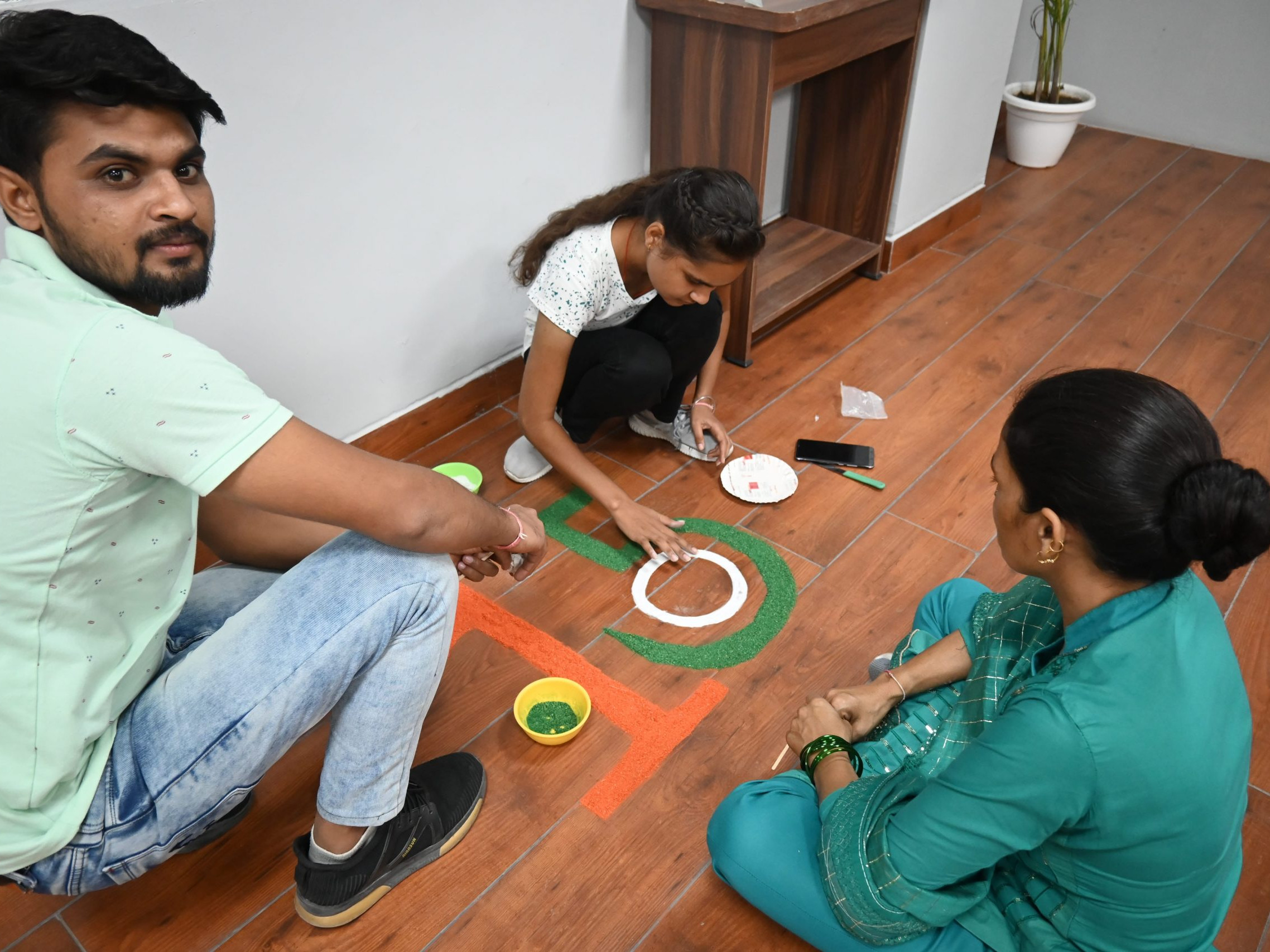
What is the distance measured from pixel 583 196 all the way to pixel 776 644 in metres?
1.30

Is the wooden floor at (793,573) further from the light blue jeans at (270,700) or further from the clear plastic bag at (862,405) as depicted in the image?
the light blue jeans at (270,700)

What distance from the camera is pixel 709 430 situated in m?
2.30

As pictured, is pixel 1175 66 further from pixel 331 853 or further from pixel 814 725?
pixel 331 853

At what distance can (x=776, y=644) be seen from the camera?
5.90ft

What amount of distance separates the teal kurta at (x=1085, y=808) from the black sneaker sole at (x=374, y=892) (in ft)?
1.95

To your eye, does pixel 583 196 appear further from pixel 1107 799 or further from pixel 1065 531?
pixel 1107 799

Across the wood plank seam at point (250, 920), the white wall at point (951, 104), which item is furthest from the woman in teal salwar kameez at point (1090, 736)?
the white wall at point (951, 104)

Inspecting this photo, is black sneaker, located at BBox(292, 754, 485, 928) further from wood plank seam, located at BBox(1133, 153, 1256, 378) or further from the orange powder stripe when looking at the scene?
wood plank seam, located at BBox(1133, 153, 1256, 378)

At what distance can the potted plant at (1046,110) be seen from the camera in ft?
12.3

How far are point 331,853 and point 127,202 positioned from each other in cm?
89

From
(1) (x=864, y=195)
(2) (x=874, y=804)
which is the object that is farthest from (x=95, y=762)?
(1) (x=864, y=195)

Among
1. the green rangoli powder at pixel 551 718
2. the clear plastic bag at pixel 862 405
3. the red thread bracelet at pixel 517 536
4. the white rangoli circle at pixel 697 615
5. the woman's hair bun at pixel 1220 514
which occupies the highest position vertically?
the woman's hair bun at pixel 1220 514

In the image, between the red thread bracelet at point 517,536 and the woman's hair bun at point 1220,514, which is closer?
the woman's hair bun at point 1220,514

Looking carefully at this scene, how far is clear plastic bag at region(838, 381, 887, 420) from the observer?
2463 millimetres
